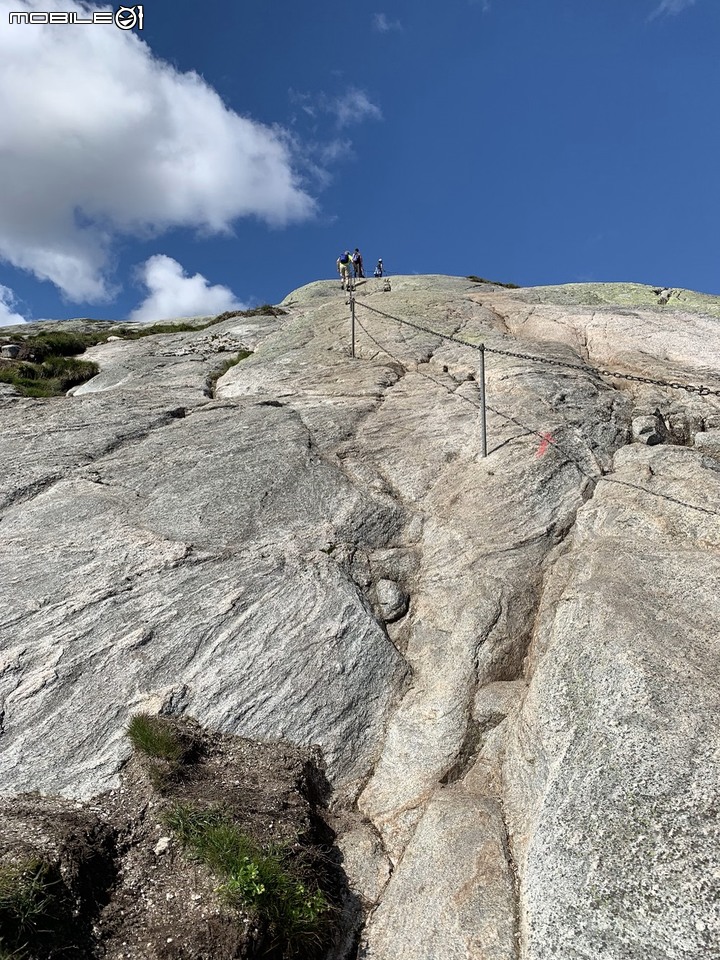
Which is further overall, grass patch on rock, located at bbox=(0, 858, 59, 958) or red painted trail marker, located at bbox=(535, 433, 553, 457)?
red painted trail marker, located at bbox=(535, 433, 553, 457)

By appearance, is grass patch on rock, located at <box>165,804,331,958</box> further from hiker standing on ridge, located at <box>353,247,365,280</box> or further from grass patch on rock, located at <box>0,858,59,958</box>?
hiker standing on ridge, located at <box>353,247,365,280</box>

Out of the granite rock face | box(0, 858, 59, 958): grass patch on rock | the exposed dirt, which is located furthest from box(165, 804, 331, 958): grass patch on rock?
box(0, 858, 59, 958): grass patch on rock

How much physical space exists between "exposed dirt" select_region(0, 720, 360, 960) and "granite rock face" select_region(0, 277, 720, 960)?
0.48m

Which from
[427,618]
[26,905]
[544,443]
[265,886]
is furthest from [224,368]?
[26,905]

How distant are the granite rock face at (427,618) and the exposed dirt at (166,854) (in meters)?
0.48

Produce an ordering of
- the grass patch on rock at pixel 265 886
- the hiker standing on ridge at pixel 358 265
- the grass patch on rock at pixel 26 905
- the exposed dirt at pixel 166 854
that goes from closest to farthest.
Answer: the grass patch on rock at pixel 26 905 → the exposed dirt at pixel 166 854 → the grass patch on rock at pixel 265 886 → the hiker standing on ridge at pixel 358 265

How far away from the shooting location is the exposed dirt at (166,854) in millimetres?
7449

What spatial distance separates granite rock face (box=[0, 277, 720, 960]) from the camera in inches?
317

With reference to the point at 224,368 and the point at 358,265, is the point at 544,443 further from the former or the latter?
the point at 358,265

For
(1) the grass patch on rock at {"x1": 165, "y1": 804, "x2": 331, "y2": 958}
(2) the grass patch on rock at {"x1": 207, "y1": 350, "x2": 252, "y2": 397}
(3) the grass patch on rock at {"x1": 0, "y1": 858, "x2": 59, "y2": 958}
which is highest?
(2) the grass patch on rock at {"x1": 207, "y1": 350, "x2": 252, "y2": 397}

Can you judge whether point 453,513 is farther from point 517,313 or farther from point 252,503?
point 517,313

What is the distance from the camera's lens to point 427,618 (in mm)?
12922

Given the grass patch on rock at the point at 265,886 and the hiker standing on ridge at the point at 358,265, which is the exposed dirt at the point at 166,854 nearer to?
the grass patch on rock at the point at 265,886

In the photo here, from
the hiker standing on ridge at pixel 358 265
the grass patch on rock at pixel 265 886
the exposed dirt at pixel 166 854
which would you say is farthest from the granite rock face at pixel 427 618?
the hiker standing on ridge at pixel 358 265
